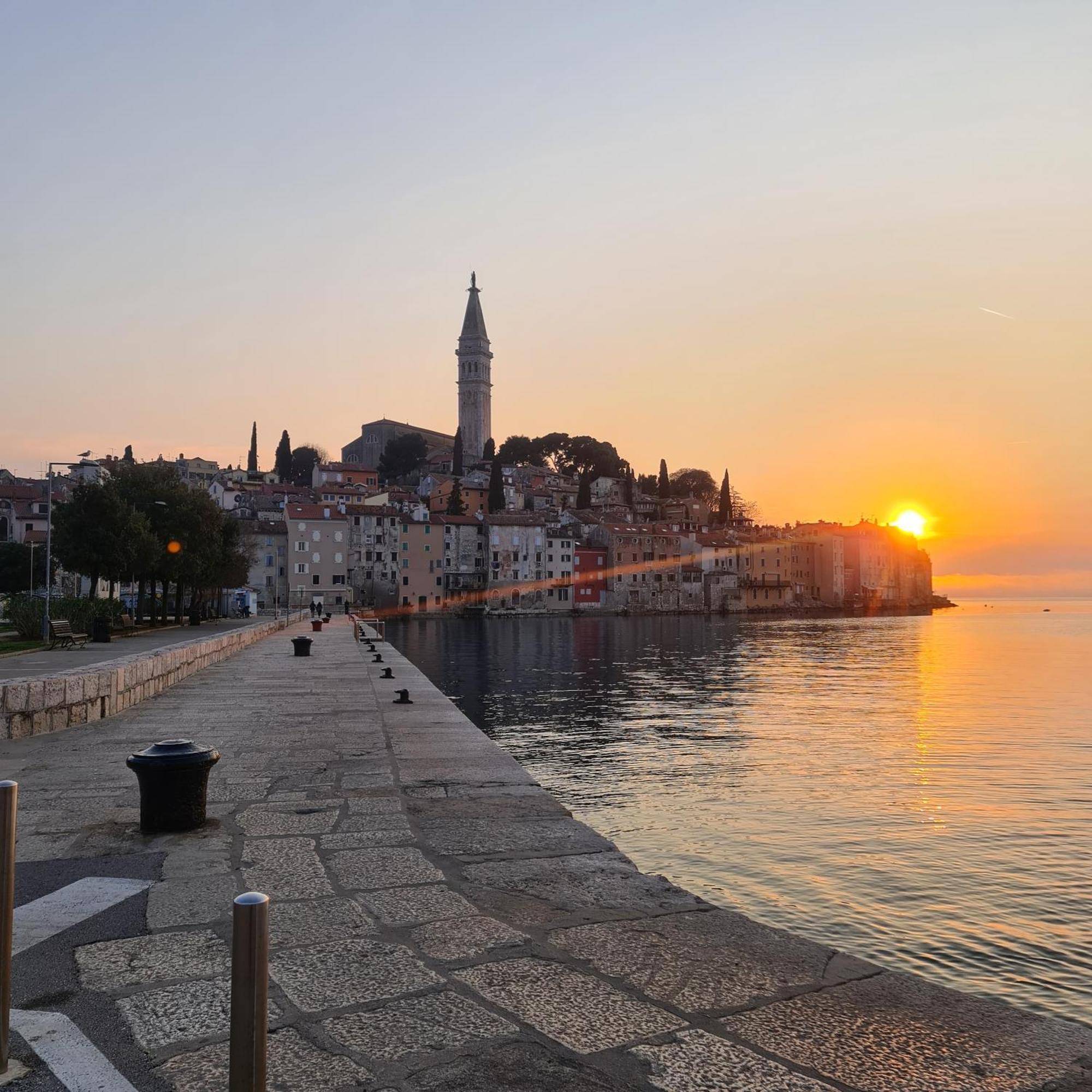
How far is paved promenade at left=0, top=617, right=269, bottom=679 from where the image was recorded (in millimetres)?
19156

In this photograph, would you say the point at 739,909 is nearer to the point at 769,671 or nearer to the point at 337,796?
the point at 337,796

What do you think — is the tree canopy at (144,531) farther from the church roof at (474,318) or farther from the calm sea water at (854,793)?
the church roof at (474,318)

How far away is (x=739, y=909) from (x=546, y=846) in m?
2.72

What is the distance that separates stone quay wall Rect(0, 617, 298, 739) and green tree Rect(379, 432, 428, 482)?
147 metres

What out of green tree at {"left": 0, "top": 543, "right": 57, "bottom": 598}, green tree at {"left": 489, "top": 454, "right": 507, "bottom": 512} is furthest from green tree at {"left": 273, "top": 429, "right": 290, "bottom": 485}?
green tree at {"left": 0, "top": 543, "right": 57, "bottom": 598}

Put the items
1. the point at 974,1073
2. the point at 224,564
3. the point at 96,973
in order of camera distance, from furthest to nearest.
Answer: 1. the point at 224,564
2. the point at 96,973
3. the point at 974,1073

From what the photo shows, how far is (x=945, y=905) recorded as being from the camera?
9625 mm

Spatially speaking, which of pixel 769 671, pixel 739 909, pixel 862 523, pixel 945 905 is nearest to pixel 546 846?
pixel 739 909

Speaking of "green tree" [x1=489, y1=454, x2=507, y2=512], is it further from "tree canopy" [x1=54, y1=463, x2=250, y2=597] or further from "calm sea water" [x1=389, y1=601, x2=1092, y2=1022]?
"calm sea water" [x1=389, y1=601, x2=1092, y2=1022]

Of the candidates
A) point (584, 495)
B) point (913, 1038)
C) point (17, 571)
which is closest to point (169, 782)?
point (913, 1038)

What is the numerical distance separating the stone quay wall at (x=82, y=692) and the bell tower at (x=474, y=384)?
163 m

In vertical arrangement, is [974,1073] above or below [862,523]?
below

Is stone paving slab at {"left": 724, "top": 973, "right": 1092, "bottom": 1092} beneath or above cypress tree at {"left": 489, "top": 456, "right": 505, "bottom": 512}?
beneath

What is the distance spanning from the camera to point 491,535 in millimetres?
119312
